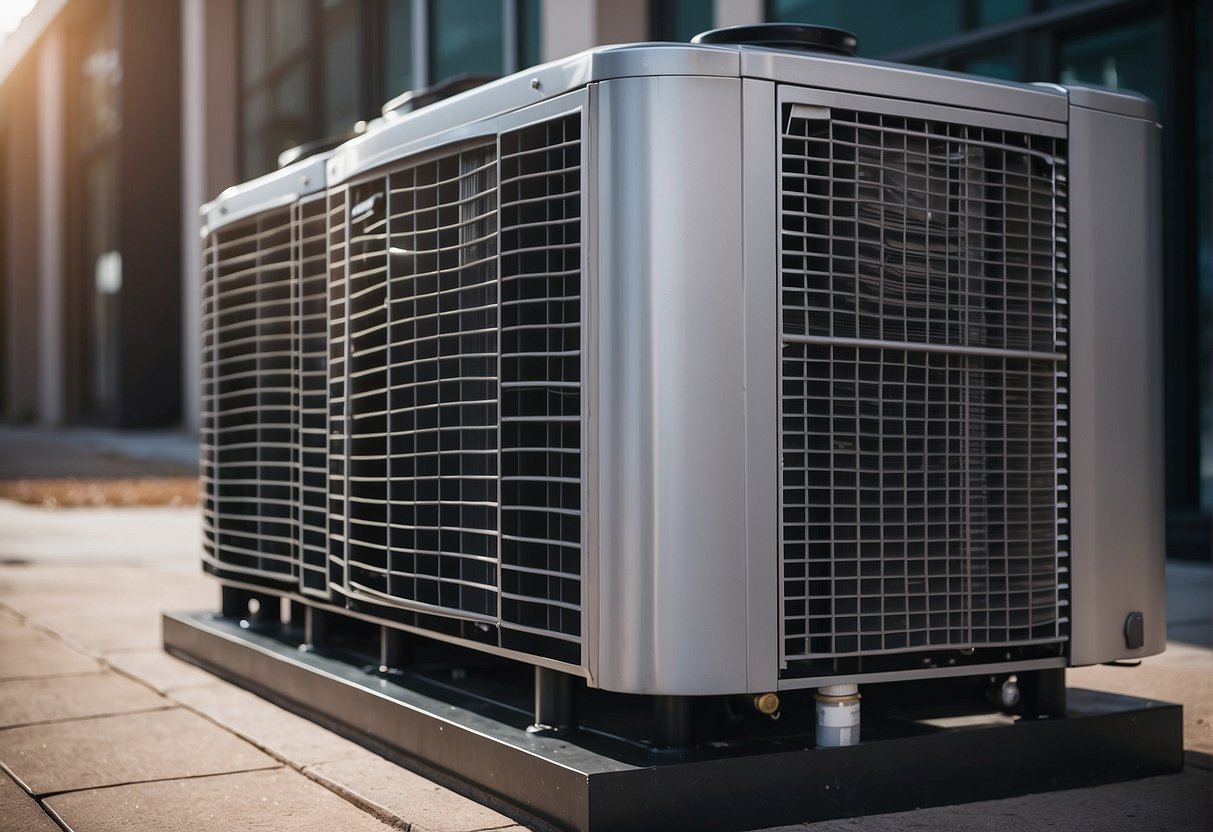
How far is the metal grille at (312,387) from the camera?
409 cm

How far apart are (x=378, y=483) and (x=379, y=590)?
0.29 m

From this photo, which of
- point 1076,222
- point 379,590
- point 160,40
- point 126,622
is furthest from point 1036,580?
point 160,40

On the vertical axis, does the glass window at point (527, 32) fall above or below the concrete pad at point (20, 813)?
above

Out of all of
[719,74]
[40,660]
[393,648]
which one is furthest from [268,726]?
[719,74]

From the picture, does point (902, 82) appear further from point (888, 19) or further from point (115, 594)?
point (888, 19)

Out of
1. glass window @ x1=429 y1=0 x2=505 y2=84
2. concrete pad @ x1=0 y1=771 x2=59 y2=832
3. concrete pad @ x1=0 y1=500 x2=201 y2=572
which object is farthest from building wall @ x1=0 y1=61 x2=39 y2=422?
concrete pad @ x1=0 y1=771 x2=59 y2=832

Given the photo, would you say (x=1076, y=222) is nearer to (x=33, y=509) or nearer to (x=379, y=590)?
(x=379, y=590)

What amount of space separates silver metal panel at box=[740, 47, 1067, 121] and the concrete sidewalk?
1.57 metres

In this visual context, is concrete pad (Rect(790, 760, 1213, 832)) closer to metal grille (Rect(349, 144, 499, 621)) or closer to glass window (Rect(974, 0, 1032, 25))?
metal grille (Rect(349, 144, 499, 621))

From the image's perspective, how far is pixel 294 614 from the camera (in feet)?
15.9

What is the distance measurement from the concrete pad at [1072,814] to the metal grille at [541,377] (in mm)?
750

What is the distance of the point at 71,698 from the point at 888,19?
713 cm

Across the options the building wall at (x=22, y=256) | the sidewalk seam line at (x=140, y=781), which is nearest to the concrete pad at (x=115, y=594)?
the sidewalk seam line at (x=140, y=781)

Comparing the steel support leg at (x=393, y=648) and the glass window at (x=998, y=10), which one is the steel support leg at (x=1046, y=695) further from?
the glass window at (x=998, y=10)
